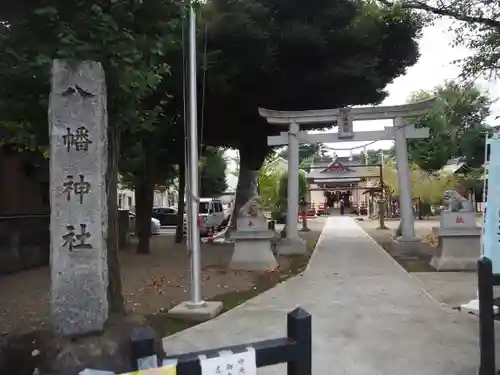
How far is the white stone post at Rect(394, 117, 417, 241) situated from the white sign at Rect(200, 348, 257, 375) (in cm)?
1428

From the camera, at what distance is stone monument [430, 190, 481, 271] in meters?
12.3

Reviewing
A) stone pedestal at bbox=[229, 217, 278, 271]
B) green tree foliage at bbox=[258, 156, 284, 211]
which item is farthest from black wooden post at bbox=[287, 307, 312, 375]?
green tree foliage at bbox=[258, 156, 284, 211]

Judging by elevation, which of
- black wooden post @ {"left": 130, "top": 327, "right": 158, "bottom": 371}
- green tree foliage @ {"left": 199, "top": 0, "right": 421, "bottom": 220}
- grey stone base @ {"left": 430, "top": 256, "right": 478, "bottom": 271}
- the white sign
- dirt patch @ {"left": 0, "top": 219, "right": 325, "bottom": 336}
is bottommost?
dirt patch @ {"left": 0, "top": 219, "right": 325, "bottom": 336}

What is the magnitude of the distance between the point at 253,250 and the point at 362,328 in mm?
6408

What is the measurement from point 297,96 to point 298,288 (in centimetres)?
977

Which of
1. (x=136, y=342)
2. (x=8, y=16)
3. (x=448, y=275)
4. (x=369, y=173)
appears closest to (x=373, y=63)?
(x=448, y=275)

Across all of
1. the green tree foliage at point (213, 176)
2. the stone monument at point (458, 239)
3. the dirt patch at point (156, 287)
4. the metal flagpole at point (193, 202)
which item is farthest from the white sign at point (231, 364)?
the green tree foliage at point (213, 176)

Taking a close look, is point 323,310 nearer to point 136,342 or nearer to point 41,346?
point 41,346

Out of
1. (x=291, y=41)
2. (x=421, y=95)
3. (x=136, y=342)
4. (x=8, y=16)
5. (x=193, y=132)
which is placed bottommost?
(x=136, y=342)

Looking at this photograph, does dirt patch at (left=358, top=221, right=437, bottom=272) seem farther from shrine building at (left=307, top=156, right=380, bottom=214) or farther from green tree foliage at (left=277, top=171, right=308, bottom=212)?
shrine building at (left=307, top=156, right=380, bottom=214)

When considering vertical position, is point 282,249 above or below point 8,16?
below

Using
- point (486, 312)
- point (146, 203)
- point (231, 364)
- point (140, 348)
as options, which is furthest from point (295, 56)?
point (140, 348)

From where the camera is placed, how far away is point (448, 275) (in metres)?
11.6

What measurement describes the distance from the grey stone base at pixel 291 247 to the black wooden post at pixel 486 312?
12076 millimetres
